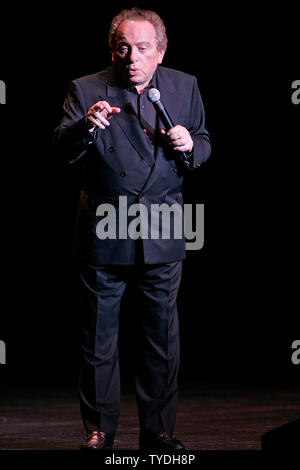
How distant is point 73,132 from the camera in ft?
8.59

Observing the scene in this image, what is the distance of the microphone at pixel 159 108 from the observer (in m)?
2.57

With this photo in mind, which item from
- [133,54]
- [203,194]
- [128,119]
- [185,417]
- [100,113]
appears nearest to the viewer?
[100,113]

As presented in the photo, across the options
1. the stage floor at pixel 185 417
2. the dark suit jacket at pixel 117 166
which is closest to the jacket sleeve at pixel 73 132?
the dark suit jacket at pixel 117 166

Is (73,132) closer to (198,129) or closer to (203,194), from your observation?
(198,129)

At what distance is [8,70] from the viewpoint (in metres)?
4.28

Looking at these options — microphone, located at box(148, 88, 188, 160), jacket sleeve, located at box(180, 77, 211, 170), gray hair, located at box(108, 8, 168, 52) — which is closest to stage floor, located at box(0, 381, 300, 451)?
jacket sleeve, located at box(180, 77, 211, 170)

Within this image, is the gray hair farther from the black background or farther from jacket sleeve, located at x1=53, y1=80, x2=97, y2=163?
the black background

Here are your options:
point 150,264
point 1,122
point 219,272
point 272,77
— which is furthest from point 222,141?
point 150,264

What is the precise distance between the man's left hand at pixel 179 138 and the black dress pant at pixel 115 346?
40 cm

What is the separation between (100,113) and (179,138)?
0.88ft

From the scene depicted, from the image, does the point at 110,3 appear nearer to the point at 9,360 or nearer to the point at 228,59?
the point at 228,59

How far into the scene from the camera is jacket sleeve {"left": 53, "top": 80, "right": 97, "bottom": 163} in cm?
260

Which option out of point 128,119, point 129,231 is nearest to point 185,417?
point 129,231

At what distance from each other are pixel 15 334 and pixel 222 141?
1.62 m
